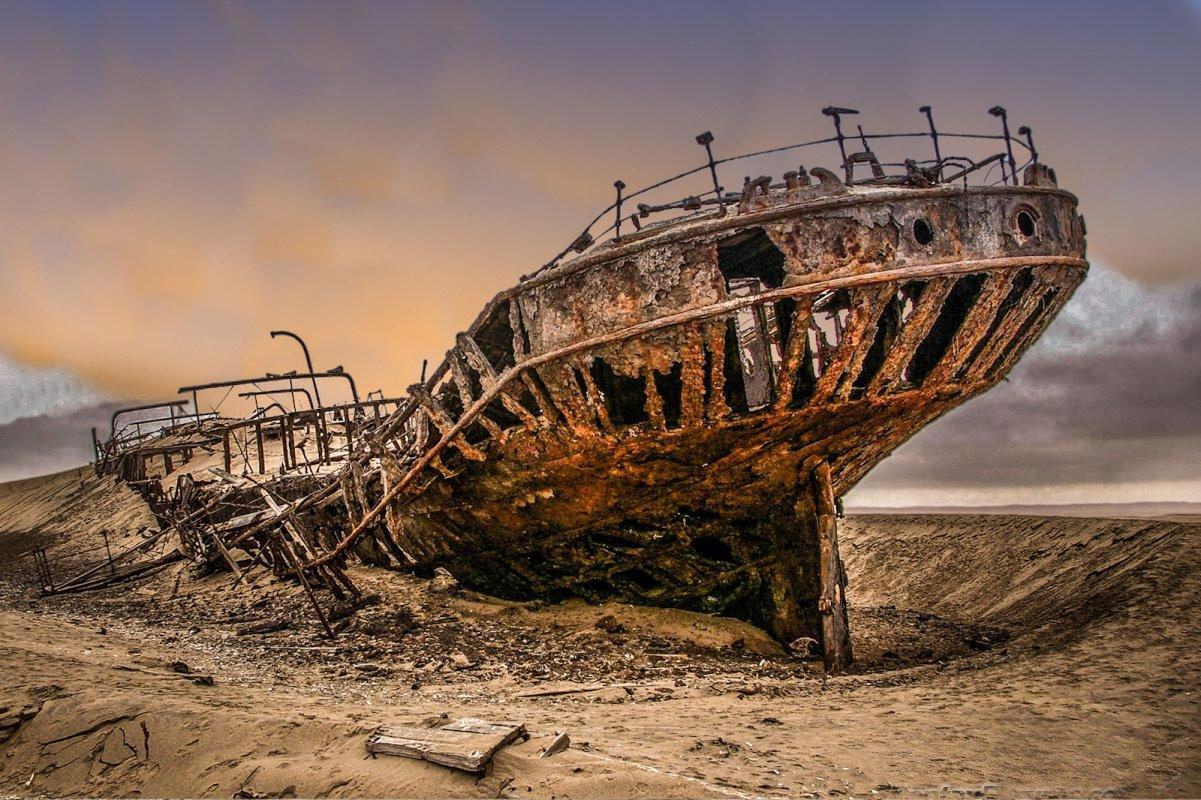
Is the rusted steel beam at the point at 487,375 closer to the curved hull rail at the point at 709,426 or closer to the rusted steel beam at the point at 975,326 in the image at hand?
the curved hull rail at the point at 709,426

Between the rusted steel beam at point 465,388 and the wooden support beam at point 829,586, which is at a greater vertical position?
the rusted steel beam at point 465,388

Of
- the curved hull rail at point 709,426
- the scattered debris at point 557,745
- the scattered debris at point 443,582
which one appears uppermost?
the curved hull rail at point 709,426

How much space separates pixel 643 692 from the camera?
532 centimetres

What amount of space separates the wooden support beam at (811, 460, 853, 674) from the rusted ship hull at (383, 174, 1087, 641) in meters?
0.05

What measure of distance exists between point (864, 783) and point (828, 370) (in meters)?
3.08

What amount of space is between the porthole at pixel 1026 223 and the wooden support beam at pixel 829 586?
2.42 metres

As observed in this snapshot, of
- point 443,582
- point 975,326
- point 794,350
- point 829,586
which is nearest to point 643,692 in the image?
point 829,586

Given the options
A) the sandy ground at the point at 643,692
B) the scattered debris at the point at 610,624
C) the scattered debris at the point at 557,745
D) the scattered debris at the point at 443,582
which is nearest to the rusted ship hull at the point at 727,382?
the scattered debris at the point at 610,624

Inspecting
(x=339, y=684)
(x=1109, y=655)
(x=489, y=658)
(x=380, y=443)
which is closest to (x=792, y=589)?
(x=1109, y=655)

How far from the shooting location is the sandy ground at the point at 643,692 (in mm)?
3340

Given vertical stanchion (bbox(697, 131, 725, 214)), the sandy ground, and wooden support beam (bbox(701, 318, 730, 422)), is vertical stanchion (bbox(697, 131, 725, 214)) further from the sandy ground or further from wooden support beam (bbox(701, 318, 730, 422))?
the sandy ground

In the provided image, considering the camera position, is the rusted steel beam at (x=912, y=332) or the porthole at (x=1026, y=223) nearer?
the rusted steel beam at (x=912, y=332)

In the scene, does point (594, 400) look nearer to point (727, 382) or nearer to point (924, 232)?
point (727, 382)

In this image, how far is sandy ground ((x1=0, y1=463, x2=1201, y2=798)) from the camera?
11.0 feet
